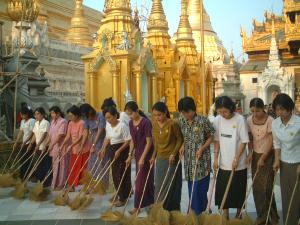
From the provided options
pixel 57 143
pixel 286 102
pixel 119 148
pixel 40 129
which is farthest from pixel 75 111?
pixel 286 102

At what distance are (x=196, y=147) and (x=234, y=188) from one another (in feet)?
2.28


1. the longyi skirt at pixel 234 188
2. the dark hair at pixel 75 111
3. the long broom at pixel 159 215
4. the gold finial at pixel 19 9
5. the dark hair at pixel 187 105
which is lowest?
the long broom at pixel 159 215

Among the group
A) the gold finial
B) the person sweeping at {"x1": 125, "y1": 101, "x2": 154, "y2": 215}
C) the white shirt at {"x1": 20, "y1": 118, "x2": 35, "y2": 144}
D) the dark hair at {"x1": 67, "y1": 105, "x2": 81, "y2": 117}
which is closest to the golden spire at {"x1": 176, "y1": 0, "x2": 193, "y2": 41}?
the gold finial

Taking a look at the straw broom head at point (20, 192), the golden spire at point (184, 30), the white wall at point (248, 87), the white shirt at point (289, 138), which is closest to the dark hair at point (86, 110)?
the straw broom head at point (20, 192)

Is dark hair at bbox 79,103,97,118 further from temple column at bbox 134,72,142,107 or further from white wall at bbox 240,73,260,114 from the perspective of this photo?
white wall at bbox 240,73,260,114

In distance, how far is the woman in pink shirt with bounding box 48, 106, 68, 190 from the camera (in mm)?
8141

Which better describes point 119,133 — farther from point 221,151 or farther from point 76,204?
point 221,151

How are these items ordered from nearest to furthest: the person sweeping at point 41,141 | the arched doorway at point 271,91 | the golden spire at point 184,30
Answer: the person sweeping at point 41,141 → the golden spire at point 184,30 → the arched doorway at point 271,91

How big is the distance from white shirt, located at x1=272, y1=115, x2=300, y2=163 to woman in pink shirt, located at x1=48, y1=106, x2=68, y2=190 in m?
4.46

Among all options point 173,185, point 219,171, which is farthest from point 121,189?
point 219,171

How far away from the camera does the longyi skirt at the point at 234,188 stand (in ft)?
17.6

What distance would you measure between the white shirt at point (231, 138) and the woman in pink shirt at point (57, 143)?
3.68m

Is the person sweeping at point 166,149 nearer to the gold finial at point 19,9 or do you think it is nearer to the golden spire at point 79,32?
the gold finial at point 19,9

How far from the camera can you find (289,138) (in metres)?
4.76
